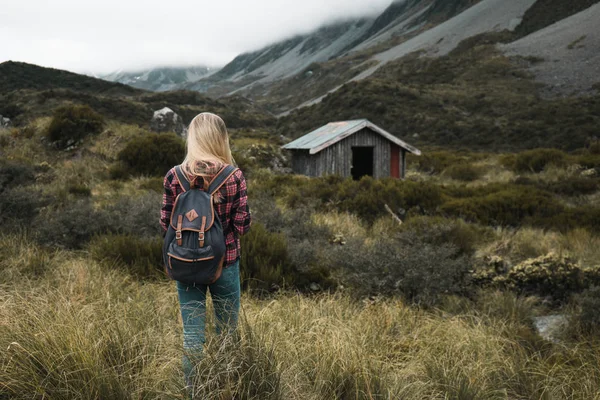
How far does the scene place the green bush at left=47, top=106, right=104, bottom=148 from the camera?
49.7 feet

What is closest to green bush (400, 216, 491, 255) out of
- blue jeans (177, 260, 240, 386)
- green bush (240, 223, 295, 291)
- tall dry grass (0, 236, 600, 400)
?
green bush (240, 223, 295, 291)

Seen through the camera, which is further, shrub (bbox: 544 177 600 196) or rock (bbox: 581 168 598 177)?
rock (bbox: 581 168 598 177)

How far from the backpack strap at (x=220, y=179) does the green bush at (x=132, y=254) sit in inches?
109

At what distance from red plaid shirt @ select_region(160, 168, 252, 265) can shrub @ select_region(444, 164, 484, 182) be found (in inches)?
640

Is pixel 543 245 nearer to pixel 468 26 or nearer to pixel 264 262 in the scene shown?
pixel 264 262

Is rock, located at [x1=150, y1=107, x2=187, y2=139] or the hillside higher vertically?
the hillside

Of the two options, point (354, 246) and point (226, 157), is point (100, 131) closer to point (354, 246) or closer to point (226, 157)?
point (354, 246)

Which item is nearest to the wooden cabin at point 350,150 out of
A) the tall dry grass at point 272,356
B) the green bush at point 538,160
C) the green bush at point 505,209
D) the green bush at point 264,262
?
the green bush at point 538,160

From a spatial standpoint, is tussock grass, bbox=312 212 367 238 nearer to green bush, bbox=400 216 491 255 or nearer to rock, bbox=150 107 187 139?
green bush, bbox=400 216 491 255

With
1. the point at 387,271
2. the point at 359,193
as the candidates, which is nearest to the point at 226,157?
the point at 387,271

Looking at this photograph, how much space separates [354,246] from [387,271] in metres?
0.86

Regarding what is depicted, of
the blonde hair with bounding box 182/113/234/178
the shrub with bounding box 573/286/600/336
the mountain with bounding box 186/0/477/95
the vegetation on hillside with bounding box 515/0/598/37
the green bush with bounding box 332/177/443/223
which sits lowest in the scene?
the shrub with bounding box 573/286/600/336

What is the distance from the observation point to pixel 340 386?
239 cm

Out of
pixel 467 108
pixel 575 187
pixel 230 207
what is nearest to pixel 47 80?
pixel 467 108
